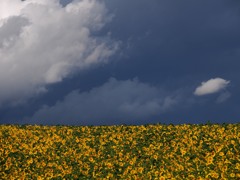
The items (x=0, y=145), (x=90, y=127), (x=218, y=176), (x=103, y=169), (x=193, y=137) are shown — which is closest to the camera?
(x=218, y=176)

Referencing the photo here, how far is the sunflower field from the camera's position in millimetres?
20062

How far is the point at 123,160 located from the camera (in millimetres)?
22703

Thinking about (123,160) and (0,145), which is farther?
(0,145)

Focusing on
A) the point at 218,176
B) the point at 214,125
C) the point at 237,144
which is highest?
the point at 214,125

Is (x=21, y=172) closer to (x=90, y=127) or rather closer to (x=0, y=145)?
(x=0, y=145)

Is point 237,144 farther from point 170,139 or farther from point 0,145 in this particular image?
point 0,145

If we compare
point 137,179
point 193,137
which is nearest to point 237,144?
point 193,137

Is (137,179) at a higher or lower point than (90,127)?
lower

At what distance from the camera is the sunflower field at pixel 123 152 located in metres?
20.1

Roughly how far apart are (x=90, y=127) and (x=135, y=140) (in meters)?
6.85

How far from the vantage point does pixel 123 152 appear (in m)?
25.3

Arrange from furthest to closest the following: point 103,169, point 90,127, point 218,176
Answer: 1. point 90,127
2. point 103,169
3. point 218,176

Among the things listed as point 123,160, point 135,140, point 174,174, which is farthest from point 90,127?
point 174,174

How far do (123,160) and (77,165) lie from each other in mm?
2294
